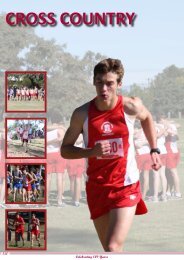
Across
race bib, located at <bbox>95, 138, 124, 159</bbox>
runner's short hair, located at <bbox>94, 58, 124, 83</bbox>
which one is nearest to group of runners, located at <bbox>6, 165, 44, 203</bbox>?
race bib, located at <bbox>95, 138, 124, 159</bbox>

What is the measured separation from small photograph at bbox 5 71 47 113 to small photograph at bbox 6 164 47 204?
48 centimetres

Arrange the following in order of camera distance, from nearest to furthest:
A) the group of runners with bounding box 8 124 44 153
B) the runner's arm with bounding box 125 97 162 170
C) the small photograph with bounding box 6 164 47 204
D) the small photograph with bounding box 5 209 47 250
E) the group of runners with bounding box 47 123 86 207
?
1. the runner's arm with bounding box 125 97 162 170
2. the group of runners with bounding box 8 124 44 153
3. the small photograph with bounding box 6 164 47 204
4. the small photograph with bounding box 5 209 47 250
5. the group of runners with bounding box 47 123 86 207

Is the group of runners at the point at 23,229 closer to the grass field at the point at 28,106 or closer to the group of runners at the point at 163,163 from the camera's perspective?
the grass field at the point at 28,106

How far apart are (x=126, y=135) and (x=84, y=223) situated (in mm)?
5184

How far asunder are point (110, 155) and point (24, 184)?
2.06m

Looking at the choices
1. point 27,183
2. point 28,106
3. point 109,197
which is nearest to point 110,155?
point 109,197

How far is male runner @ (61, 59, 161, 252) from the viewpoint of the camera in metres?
5.04

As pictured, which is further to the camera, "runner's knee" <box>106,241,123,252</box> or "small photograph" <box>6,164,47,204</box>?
"small photograph" <box>6,164,47,204</box>

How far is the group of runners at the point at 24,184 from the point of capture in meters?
7.01

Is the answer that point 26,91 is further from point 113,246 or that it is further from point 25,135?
point 113,246

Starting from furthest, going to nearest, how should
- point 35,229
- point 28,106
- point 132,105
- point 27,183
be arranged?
point 35,229
point 27,183
point 28,106
point 132,105

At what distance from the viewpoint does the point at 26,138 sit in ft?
22.7

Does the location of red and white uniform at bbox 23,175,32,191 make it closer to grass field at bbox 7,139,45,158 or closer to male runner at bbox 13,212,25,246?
grass field at bbox 7,139,45,158

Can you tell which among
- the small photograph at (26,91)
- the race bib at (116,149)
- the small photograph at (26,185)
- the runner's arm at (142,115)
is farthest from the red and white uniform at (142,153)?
the race bib at (116,149)
